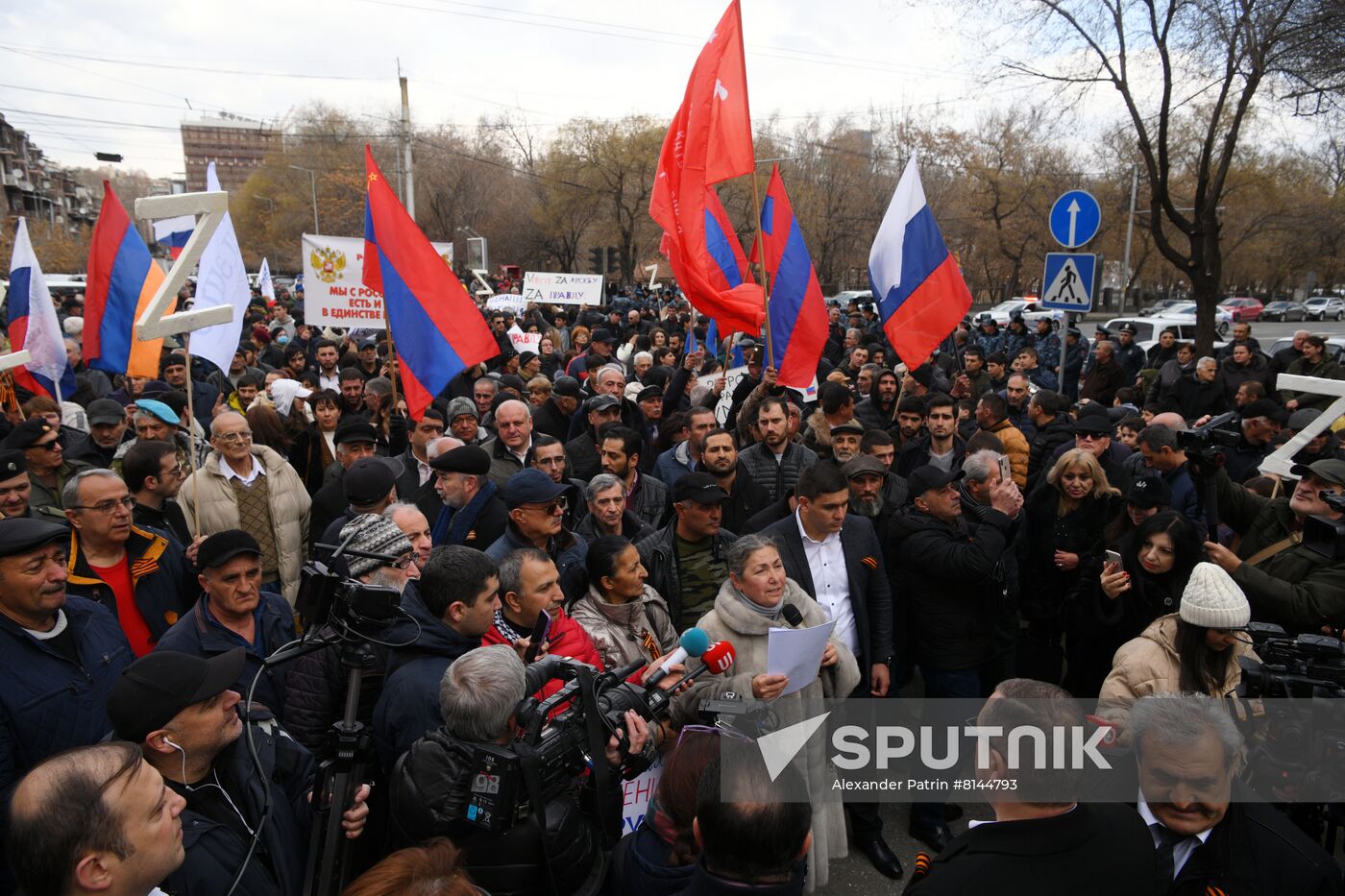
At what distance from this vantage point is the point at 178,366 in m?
9.41

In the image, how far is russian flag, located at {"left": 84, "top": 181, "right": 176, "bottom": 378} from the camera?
804cm

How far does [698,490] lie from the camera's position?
4152 mm

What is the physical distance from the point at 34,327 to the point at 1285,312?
54.8m

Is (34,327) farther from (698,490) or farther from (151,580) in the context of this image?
(698,490)

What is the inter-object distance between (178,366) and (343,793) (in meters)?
8.45

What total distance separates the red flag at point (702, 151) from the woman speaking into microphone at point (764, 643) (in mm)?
4275

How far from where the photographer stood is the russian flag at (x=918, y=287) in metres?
7.92

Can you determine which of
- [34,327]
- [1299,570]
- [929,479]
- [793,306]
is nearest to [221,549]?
[929,479]

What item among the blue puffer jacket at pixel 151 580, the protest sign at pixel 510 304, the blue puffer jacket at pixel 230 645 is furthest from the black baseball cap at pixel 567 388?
the protest sign at pixel 510 304

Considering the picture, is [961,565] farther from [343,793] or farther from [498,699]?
[343,793]

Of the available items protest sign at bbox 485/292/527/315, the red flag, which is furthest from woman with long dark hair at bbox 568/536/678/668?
protest sign at bbox 485/292/527/315

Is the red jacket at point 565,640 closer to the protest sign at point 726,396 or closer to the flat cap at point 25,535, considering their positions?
the flat cap at point 25,535

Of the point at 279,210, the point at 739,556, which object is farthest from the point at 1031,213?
the point at 279,210

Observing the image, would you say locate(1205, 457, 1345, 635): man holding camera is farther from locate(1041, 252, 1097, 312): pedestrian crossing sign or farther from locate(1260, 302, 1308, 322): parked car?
locate(1260, 302, 1308, 322): parked car
